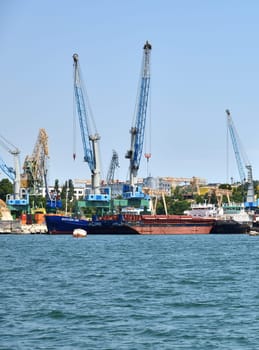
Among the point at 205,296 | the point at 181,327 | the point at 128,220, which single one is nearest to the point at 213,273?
the point at 205,296

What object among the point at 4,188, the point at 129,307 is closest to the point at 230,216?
the point at 4,188

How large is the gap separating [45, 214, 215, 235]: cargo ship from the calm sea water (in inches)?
3047

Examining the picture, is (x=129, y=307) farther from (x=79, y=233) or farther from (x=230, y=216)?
(x=230, y=216)

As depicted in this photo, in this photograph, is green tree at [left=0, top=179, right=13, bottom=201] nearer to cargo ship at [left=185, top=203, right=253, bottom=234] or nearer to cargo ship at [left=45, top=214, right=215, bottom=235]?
cargo ship at [left=185, top=203, right=253, bottom=234]

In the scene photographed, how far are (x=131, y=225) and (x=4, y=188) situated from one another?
65.7 meters

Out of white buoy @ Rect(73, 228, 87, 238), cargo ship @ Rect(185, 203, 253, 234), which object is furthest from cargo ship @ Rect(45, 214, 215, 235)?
white buoy @ Rect(73, 228, 87, 238)

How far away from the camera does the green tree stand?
620 ft

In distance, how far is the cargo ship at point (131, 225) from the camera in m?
131

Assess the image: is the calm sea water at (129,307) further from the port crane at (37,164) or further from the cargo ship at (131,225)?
the port crane at (37,164)

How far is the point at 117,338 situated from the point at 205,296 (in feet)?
33.2

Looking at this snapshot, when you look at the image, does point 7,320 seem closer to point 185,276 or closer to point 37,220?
point 185,276

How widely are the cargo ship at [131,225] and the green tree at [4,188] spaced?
54847 millimetres

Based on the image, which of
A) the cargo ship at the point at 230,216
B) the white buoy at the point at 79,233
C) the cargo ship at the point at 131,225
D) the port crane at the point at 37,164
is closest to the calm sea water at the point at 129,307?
the white buoy at the point at 79,233

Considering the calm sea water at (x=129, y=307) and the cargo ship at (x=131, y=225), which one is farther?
the cargo ship at (x=131, y=225)
